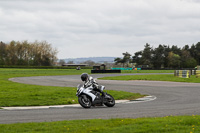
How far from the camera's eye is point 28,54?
511 feet

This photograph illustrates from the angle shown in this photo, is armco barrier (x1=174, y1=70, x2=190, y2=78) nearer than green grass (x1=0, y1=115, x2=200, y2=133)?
No

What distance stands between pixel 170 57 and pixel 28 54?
6639 cm

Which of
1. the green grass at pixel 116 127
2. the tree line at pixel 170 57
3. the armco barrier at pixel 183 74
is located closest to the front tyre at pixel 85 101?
the green grass at pixel 116 127

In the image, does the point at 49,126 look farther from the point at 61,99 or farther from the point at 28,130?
the point at 61,99

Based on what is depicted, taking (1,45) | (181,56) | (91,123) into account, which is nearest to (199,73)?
(91,123)

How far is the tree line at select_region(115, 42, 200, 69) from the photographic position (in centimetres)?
14312

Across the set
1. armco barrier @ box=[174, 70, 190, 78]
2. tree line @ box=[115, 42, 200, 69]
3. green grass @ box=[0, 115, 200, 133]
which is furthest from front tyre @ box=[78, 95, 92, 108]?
tree line @ box=[115, 42, 200, 69]

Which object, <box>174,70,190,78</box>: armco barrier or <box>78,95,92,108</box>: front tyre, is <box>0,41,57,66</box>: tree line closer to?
<box>174,70,190,78</box>: armco barrier

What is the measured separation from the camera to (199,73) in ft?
159

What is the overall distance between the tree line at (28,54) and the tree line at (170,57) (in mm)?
43872

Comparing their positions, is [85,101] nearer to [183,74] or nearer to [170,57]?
[183,74]

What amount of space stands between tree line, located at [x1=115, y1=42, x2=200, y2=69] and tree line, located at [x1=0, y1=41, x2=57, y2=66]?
4387 centimetres

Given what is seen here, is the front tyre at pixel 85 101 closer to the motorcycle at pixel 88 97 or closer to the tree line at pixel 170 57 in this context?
the motorcycle at pixel 88 97

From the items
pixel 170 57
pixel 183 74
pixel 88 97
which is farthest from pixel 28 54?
pixel 88 97
